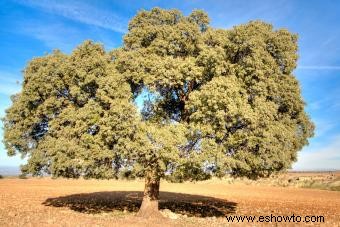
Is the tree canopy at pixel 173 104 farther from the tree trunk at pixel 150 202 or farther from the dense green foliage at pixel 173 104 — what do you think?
the tree trunk at pixel 150 202

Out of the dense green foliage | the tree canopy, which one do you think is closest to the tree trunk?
the tree canopy

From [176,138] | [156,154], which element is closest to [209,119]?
[176,138]

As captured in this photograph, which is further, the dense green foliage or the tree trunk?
the tree trunk

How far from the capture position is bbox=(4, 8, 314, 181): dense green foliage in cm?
2222

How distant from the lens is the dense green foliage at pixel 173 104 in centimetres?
2222

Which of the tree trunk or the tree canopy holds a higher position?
the tree canopy

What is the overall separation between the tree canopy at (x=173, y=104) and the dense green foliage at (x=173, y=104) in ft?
0.23

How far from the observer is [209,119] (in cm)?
2233

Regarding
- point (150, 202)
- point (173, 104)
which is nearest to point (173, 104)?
point (173, 104)

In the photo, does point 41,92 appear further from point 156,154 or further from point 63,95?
point 156,154

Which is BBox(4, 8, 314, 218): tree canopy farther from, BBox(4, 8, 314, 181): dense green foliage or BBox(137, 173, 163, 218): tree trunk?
BBox(137, 173, 163, 218): tree trunk

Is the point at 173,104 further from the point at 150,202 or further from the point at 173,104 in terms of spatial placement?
the point at 150,202

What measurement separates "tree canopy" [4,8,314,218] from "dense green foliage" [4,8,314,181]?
0.23 ft

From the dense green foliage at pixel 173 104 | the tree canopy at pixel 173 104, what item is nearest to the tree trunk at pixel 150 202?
the tree canopy at pixel 173 104
